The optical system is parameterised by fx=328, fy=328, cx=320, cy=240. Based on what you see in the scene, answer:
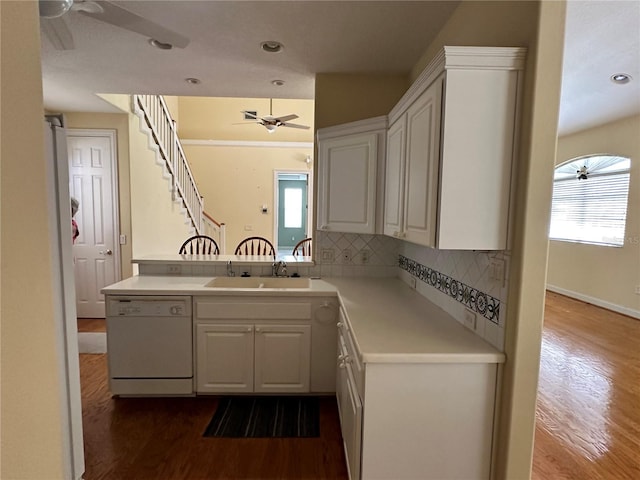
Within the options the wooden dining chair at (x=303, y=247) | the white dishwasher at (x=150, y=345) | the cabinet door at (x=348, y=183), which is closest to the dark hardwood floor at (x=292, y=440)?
the white dishwasher at (x=150, y=345)

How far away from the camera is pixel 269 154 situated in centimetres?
767

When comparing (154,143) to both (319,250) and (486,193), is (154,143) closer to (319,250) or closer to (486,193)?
(319,250)

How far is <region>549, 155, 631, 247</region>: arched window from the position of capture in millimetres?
4871

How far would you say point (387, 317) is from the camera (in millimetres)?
1845

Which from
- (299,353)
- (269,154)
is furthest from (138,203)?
(269,154)

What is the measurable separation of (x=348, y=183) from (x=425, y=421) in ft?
5.51

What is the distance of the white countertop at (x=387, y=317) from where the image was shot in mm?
1388

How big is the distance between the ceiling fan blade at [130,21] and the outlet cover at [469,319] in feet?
7.53

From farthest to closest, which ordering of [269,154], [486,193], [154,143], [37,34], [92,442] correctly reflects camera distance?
[269,154] → [154,143] → [92,442] → [486,193] → [37,34]

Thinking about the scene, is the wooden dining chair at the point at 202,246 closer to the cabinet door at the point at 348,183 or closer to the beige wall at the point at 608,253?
the cabinet door at the point at 348,183

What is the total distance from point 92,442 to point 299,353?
1.43m

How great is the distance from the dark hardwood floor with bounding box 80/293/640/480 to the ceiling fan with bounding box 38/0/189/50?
7.89 feet

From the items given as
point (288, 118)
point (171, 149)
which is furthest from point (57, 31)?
point (171, 149)

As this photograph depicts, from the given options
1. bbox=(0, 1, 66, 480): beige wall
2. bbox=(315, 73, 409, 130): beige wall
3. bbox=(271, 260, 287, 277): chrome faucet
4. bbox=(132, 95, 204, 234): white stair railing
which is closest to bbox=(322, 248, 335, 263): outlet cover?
bbox=(271, 260, 287, 277): chrome faucet
